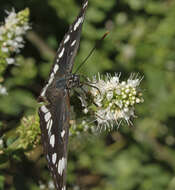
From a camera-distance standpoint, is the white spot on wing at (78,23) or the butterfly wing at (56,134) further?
the white spot on wing at (78,23)

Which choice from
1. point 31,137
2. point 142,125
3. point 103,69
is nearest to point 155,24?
point 103,69

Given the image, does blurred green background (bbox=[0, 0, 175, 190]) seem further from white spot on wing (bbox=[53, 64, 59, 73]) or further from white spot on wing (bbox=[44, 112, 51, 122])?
white spot on wing (bbox=[44, 112, 51, 122])

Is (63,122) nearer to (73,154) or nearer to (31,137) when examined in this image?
(31,137)

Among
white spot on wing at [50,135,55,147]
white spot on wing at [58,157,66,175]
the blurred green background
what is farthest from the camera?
the blurred green background

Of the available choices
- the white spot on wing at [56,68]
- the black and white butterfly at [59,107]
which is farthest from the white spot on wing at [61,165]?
the white spot on wing at [56,68]

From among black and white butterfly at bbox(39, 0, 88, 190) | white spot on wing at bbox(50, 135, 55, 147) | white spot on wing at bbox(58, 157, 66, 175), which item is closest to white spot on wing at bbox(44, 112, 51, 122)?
black and white butterfly at bbox(39, 0, 88, 190)

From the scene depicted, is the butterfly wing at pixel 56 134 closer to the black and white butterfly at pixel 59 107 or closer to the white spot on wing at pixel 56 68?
the black and white butterfly at pixel 59 107

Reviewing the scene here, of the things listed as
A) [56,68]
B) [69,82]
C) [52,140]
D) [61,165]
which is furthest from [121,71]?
[61,165]
